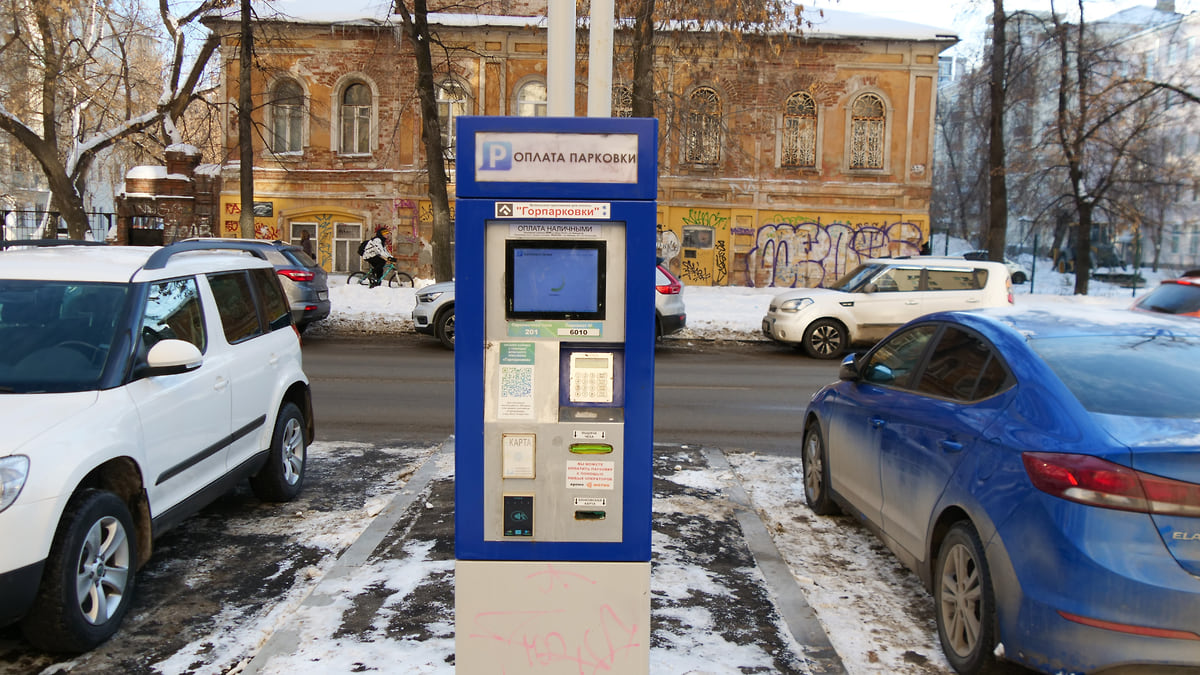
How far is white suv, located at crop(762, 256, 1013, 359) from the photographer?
15.2 meters

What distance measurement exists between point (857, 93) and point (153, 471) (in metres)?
27.3

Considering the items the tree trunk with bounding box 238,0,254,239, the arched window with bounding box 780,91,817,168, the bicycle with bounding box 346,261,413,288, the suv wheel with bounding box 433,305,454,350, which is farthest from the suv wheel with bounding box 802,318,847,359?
the arched window with bounding box 780,91,817,168

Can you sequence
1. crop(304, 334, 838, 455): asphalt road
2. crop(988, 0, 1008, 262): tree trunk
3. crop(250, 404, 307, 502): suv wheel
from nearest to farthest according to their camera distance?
crop(250, 404, 307, 502): suv wheel → crop(304, 334, 838, 455): asphalt road → crop(988, 0, 1008, 262): tree trunk

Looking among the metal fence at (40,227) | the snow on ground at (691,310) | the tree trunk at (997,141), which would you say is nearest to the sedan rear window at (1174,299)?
the snow on ground at (691,310)

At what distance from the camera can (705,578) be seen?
15.7 ft

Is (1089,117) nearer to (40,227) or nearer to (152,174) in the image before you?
(152,174)

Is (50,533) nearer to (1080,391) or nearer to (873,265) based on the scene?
(1080,391)

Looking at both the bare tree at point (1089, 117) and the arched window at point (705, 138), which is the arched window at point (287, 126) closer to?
the arched window at point (705, 138)

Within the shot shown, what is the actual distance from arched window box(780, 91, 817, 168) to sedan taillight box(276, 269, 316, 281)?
17.4 m

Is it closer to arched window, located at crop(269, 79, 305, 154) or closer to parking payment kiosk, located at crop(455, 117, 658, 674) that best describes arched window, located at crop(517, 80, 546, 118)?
arched window, located at crop(269, 79, 305, 154)

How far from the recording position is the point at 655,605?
173 inches

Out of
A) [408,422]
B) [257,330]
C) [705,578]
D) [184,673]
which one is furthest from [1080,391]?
[408,422]

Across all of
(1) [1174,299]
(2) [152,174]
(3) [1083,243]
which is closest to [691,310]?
(1) [1174,299]

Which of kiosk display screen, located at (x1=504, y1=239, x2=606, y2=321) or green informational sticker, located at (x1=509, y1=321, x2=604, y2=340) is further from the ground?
kiosk display screen, located at (x1=504, y1=239, x2=606, y2=321)
